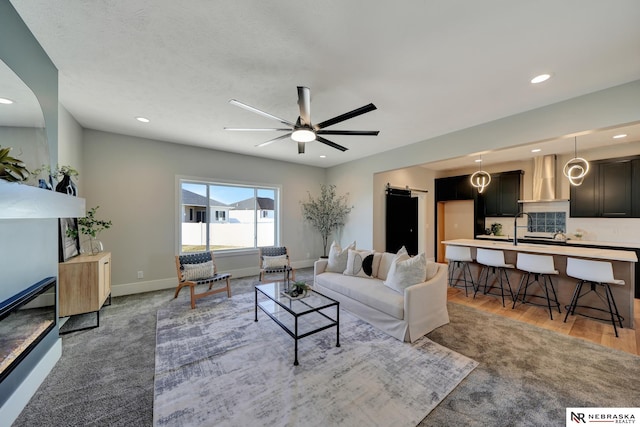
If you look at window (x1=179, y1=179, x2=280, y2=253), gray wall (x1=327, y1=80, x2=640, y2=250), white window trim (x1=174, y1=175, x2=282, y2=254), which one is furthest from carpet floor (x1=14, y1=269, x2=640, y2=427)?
gray wall (x1=327, y1=80, x2=640, y2=250)

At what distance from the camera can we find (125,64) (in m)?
2.20

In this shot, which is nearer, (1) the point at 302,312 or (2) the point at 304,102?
(2) the point at 304,102

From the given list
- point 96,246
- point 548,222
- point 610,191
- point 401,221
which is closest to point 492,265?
point 401,221

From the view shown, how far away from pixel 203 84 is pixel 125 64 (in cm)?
66

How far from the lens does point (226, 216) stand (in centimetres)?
518

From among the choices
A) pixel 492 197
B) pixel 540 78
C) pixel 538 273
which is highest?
pixel 540 78

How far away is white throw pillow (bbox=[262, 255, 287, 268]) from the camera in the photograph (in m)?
4.54

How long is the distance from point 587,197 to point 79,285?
8.47m

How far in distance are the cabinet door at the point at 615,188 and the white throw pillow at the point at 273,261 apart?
20.7 ft

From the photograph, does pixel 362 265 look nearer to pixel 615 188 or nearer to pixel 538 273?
pixel 538 273

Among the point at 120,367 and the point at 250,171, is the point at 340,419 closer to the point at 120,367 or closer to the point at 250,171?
the point at 120,367

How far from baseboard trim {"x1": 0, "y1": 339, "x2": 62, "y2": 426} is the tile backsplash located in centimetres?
814

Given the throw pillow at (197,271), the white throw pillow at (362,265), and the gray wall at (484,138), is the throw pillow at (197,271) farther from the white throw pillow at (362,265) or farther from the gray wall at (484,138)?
the gray wall at (484,138)

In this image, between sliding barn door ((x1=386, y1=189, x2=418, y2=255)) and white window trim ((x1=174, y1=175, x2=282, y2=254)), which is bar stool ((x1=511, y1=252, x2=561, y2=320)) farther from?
white window trim ((x1=174, y1=175, x2=282, y2=254))
